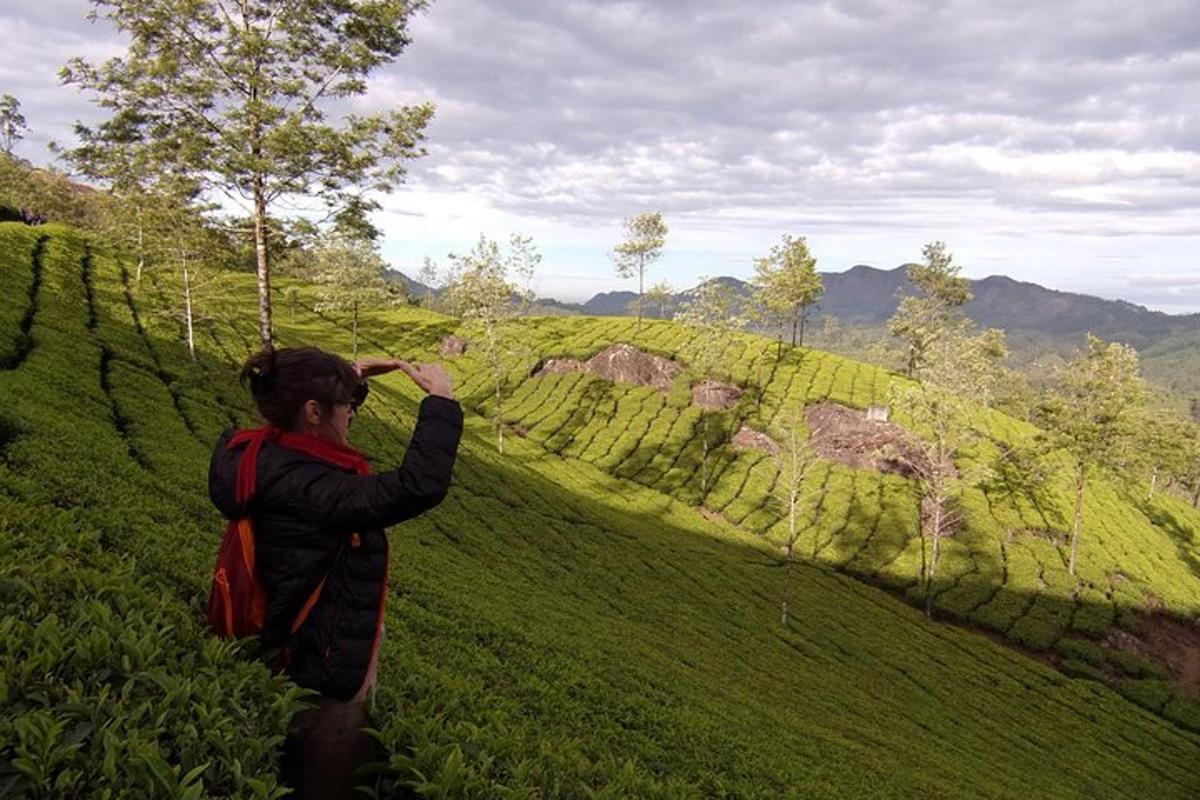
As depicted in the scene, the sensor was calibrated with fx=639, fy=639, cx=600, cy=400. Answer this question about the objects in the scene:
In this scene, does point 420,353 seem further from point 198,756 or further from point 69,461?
point 198,756

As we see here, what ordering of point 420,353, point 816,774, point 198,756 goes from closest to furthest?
point 198,756 < point 816,774 < point 420,353

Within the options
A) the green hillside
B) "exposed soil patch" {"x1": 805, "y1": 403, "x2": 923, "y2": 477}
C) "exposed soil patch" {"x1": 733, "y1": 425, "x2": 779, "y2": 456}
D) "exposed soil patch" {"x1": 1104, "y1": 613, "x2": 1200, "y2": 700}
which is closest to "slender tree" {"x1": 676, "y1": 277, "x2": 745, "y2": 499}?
the green hillside

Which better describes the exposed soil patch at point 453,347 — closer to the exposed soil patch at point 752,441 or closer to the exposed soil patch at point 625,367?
the exposed soil patch at point 625,367

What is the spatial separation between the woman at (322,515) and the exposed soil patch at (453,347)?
88.0 meters

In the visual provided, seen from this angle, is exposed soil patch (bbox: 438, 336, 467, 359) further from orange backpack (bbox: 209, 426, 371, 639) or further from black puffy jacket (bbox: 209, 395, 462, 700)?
black puffy jacket (bbox: 209, 395, 462, 700)

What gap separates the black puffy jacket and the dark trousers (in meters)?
0.14

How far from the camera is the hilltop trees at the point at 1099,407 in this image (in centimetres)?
5434

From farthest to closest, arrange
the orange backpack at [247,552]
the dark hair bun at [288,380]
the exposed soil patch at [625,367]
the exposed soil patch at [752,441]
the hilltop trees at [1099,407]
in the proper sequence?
the exposed soil patch at [625,367] → the exposed soil patch at [752,441] → the hilltop trees at [1099,407] → the dark hair bun at [288,380] → the orange backpack at [247,552]

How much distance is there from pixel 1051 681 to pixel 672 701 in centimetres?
4002

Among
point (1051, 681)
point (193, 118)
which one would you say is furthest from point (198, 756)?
point (1051, 681)

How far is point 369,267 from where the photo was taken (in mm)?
70688

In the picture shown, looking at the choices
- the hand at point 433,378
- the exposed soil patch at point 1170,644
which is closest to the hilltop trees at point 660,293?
the exposed soil patch at point 1170,644

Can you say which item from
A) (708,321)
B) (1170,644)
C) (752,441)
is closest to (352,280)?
(708,321)

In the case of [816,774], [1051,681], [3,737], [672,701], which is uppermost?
[3,737]
